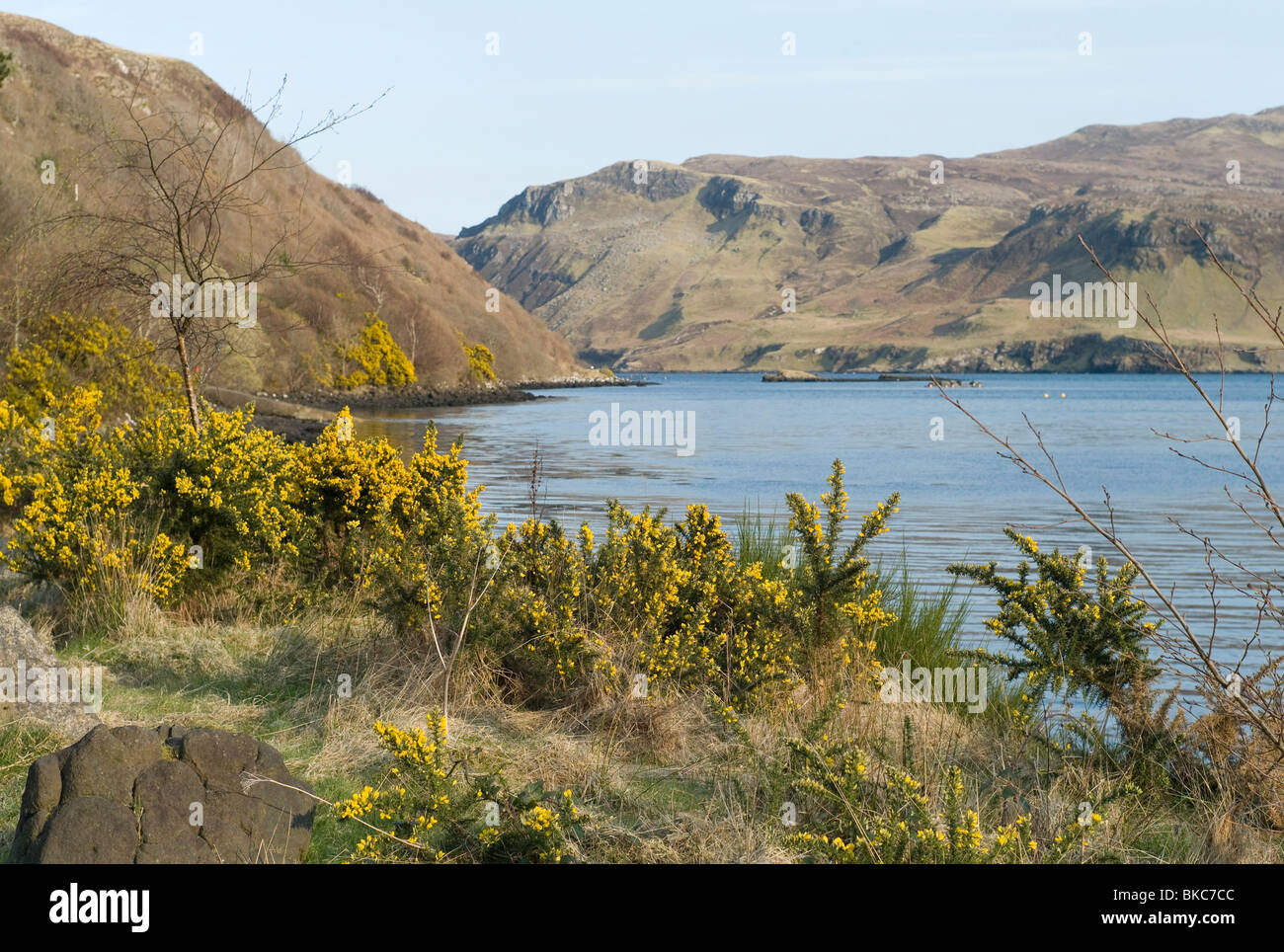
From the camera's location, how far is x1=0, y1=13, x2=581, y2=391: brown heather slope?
4325cm

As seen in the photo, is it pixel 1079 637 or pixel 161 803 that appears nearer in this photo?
pixel 161 803

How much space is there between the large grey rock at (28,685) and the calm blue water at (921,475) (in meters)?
4.48

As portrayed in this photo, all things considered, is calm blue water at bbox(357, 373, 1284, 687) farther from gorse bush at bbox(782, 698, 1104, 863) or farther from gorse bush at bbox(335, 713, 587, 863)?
gorse bush at bbox(335, 713, 587, 863)

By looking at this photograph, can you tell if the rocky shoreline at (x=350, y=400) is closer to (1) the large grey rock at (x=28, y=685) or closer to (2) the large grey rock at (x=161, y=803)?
(1) the large grey rock at (x=28, y=685)

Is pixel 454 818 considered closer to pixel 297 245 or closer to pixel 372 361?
pixel 297 245

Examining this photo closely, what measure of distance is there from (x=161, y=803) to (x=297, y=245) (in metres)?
50.5

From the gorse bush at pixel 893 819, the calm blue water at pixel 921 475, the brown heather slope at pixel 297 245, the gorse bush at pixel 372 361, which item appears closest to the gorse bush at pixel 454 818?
the gorse bush at pixel 893 819

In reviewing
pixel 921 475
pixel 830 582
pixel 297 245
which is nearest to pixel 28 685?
pixel 830 582

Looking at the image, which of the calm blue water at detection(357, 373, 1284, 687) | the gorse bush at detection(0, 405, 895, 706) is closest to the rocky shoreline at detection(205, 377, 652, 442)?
the calm blue water at detection(357, 373, 1284, 687)

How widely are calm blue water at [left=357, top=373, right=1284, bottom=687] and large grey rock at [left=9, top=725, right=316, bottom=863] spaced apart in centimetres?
307

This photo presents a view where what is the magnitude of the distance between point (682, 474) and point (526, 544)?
860 inches

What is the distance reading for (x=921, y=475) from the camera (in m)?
29.2

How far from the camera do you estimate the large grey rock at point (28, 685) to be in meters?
4.99
